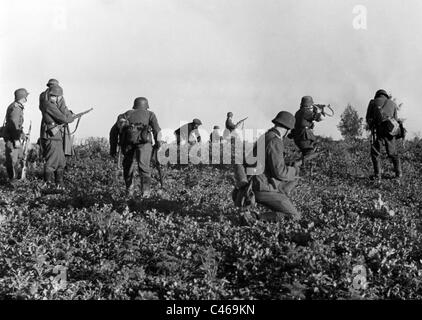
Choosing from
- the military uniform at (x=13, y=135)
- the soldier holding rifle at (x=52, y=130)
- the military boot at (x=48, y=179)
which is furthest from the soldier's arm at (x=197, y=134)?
the military boot at (x=48, y=179)

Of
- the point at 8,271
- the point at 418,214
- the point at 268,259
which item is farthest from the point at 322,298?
the point at 418,214

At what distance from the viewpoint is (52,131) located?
12.4 metres

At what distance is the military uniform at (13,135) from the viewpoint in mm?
13648

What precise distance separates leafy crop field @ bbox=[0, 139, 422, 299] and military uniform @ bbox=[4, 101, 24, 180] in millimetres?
2840

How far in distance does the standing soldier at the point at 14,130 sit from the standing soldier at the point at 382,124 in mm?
9837

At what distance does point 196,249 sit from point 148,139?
14.2 ft

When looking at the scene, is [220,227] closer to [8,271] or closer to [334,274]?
[334,274]

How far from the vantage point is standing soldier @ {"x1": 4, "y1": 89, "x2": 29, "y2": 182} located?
13.7m

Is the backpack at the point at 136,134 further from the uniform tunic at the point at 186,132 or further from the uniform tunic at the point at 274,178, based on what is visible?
the uniform tunic at the point at 186,132

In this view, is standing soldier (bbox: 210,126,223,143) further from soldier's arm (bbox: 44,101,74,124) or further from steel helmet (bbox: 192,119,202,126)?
soldier's arm (bbox: 44,101,74,124)

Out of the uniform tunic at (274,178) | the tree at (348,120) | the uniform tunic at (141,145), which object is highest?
the tree at (348,120)

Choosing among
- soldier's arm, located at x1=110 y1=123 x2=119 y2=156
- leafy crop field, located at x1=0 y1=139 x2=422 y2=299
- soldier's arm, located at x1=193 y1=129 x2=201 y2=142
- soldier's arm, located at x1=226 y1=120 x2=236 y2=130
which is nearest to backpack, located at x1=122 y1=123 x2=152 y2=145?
soldier's arm, located at x1=110 y1=123 x2=119 y2=156
